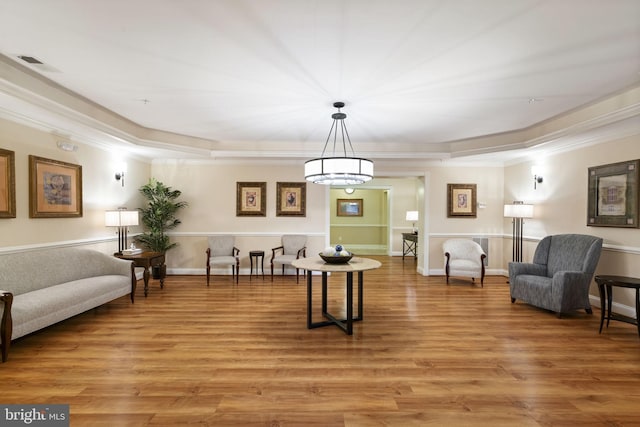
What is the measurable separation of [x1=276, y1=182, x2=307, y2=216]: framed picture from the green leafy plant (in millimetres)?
2016

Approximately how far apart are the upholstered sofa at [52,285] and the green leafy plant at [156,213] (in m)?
1.63

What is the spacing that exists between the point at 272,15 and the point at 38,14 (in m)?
1.56

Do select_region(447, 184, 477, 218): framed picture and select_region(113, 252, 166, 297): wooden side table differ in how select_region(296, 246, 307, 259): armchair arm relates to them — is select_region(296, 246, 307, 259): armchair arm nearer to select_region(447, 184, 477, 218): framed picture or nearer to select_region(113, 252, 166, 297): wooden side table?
select_region(113, 252, 166, 297): wooden side table

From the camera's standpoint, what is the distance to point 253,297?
16.6 ft

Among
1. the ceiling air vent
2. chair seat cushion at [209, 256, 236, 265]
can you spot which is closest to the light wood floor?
chair seat cushion at [209, 256, 236, 265]

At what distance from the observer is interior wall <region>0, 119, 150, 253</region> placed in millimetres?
3670

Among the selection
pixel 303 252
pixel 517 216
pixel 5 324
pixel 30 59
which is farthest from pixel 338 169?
pixel 517 216

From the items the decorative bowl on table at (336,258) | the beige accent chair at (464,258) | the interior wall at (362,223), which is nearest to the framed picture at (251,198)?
the decorative bowl on table at (336,258)

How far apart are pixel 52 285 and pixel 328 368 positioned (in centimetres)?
350

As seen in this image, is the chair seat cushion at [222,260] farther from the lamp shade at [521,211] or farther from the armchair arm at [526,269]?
the lamp shade at [521,211]

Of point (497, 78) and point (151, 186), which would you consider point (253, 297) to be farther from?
point (497, 78)

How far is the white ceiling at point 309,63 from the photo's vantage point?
211cm

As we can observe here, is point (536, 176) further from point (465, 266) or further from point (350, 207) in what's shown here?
point (350, 207)

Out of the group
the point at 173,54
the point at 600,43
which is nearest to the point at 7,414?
the point at 173,54
